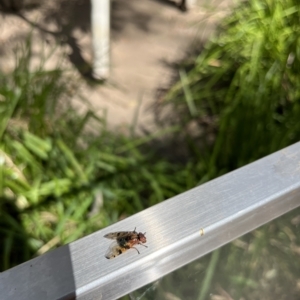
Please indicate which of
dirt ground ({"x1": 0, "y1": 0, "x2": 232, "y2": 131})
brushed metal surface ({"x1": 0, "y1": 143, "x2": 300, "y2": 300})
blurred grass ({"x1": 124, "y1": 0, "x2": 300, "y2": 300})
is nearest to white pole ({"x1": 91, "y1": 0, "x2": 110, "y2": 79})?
dirt ground ({"x1": 0, "y1": 0, "x2": 232, "y2": 131})

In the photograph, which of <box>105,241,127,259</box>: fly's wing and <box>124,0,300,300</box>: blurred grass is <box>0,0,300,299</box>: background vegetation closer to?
<box>124,0,300,300</box>: blurred grass

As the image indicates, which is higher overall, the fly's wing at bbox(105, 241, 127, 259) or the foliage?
→ the fly's wing at bbox(105, 241, 127, 259)

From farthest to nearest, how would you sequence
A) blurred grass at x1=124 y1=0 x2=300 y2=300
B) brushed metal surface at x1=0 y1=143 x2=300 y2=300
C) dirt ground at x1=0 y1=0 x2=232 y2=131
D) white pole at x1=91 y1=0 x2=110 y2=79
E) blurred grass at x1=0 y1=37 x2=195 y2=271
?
dirt ground at x1=0 y1=0 x2=232 y2=131 < white pole at x1=91 y1=0 x2=110 y2=79 < blurred grass at x1=0 y1=37 x2=195 y2=271 < blurred grass at x1=124 y1=0 x2=300 y2=300 < brushed metal surface at x1=0 y1=143 x2=300 y2=300

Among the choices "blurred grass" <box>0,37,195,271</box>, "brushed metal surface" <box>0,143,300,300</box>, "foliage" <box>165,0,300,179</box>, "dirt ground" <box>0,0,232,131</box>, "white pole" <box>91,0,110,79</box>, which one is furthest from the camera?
"dirt ground" <box>0,0,232,131</box>

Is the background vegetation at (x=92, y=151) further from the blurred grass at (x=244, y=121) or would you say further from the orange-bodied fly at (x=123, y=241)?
the orange-bodied fly at (x=123, y=241)

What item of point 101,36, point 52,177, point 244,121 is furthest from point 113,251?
point 101,36

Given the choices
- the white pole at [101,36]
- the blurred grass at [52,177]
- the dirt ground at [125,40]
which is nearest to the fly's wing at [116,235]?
the blurred grass at [52,177]
